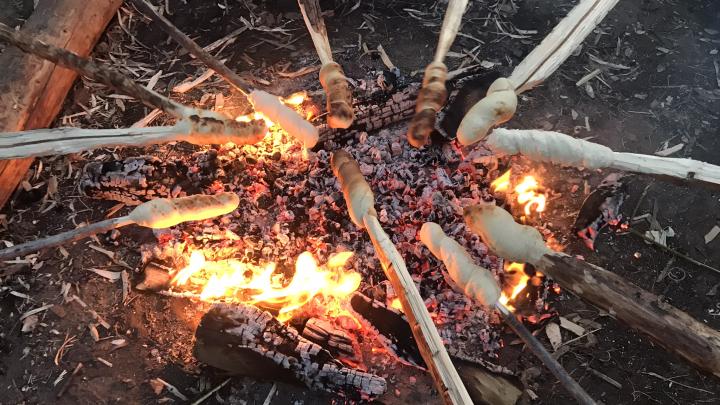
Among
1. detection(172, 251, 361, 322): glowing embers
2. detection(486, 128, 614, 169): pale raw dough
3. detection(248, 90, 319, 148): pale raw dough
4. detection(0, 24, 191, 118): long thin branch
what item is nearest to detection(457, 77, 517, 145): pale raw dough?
detection(486, 128, 614, 169): pale raw dough

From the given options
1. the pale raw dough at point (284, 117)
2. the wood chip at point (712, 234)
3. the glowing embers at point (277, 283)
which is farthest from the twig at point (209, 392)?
the wood chip at point (712, 234)

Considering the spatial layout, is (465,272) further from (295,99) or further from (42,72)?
(42,72)

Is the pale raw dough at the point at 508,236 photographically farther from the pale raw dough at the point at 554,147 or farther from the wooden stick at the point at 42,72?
the wooden stick at the point at 42,72

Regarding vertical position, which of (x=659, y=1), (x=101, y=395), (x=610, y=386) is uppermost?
(x=659, y=1)

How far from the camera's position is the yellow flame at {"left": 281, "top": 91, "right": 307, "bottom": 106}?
4754mm

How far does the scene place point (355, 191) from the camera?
361 centimetres

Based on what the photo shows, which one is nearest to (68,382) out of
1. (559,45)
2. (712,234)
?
(559,45)

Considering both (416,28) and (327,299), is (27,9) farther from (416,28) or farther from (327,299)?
(327,299)

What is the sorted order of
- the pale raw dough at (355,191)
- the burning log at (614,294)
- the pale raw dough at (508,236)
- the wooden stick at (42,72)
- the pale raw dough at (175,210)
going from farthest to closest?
the wooden stick at (42,72), the pale raw dough at (355,191), the pale raw dough at (175,210), the pale raw dough at (508,236), the burning log at (614,294)

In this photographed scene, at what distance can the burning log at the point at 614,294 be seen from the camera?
2516mm

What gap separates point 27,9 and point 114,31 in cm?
110

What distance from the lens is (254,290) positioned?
12.8 ft

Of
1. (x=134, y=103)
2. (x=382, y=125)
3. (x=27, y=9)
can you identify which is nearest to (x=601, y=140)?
(x=382, y=125)

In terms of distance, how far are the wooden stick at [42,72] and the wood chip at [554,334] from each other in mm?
4458
